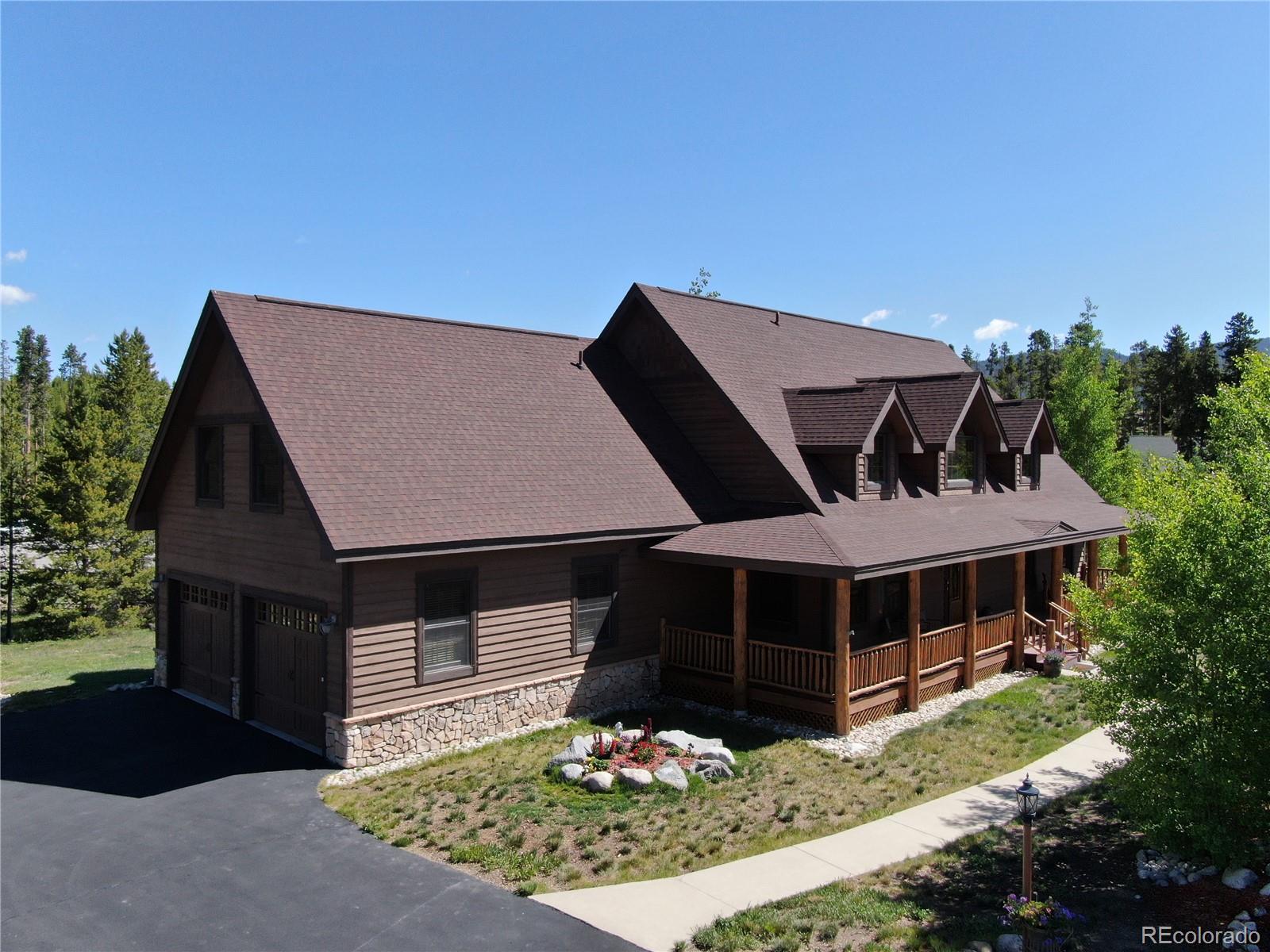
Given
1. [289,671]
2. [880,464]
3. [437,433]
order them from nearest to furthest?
[289,671], [437,433], [880,464]

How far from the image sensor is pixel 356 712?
41.1ft

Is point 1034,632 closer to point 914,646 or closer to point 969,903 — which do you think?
point 914,646

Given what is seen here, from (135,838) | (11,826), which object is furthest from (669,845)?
(11,826)

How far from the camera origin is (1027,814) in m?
7.84

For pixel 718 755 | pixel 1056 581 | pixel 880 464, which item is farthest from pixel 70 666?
pixel 1056 581

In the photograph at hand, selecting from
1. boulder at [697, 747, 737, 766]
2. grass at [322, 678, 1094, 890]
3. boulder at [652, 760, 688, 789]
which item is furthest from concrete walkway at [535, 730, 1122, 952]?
boulder at [697, 747, 737, 766]

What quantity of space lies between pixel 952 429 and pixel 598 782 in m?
11.5

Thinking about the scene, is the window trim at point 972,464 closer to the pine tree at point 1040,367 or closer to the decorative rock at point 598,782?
the decorative rock at point 598,782

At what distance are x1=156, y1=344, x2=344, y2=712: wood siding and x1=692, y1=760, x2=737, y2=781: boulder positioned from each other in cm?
504

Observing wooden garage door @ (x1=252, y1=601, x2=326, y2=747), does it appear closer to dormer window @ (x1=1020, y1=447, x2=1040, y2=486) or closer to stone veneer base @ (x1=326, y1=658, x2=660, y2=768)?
stone veneer base @ (x1=326, y1=658, x2=660, y2=768)

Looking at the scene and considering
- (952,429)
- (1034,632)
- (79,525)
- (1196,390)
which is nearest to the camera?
(952,429)

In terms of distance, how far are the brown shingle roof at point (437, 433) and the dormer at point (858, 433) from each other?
3.17 metres

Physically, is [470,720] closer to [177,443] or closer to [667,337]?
[177,443]

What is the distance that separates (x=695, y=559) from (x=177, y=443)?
9934mm
